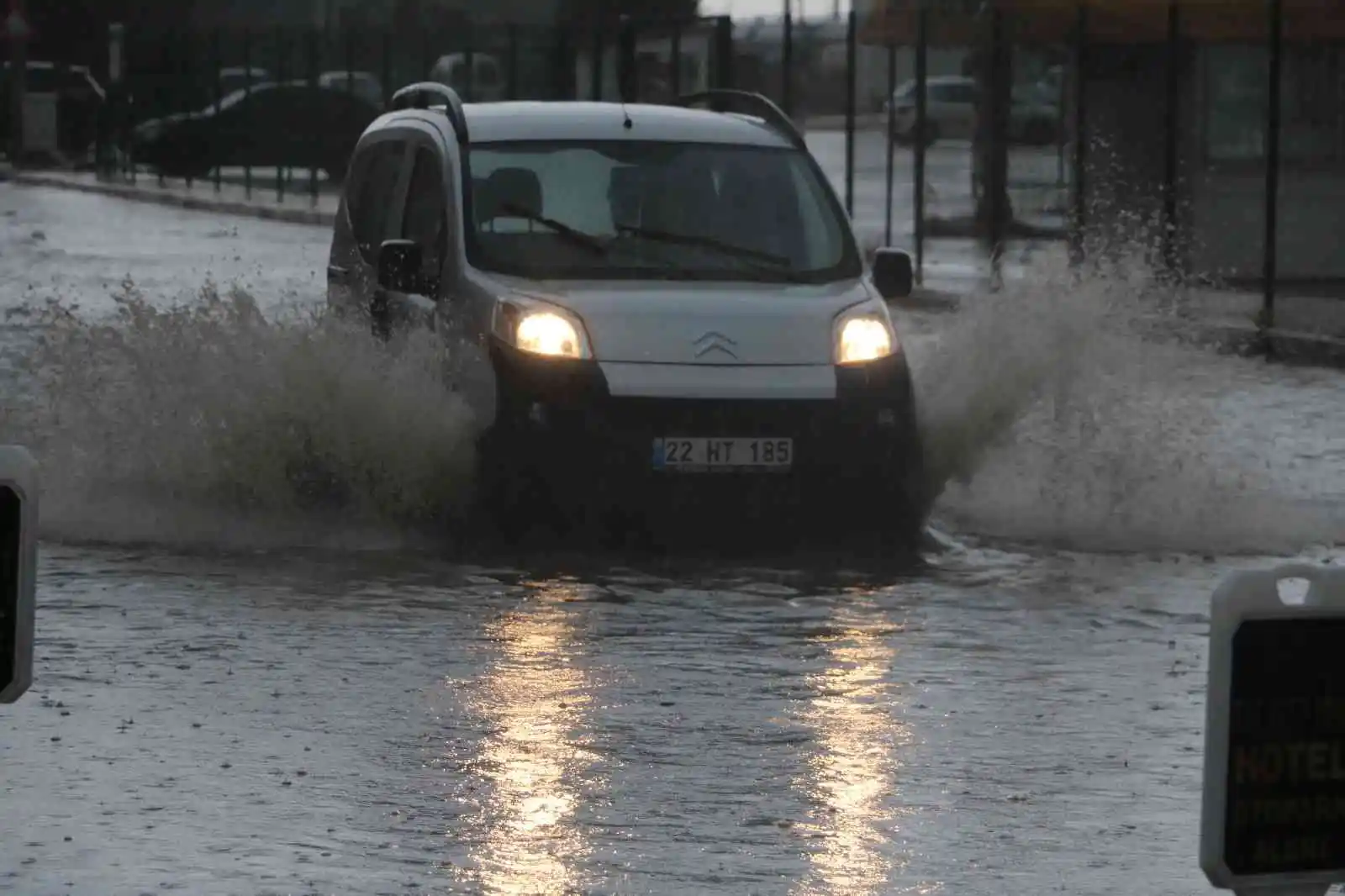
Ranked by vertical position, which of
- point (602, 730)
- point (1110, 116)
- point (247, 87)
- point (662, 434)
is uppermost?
point (1110, 116)

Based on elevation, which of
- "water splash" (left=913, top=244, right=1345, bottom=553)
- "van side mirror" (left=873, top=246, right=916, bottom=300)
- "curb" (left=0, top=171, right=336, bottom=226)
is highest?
"van side mirror" (left=873, top=246, right=916, bottom=300)

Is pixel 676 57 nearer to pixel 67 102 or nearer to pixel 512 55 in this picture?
pixel 512 55

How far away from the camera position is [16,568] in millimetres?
5238

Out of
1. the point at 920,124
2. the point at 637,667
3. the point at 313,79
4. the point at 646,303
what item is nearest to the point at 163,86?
the point at 313,79

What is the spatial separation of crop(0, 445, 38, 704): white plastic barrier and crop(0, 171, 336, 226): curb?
A: 36.9 m

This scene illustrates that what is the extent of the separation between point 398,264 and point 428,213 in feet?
2.32

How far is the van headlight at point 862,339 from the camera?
12000mm

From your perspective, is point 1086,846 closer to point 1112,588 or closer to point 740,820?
point 740,820

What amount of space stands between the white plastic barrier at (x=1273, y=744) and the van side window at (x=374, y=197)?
29.8 feet

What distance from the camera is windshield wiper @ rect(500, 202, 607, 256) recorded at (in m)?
12.7

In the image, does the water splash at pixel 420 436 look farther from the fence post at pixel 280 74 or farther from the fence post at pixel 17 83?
the fence post at pixel 17 83

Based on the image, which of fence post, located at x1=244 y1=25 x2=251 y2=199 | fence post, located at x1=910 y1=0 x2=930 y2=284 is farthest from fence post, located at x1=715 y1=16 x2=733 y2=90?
fence post, located at x1=244 y1=25 x2=251 y2=199

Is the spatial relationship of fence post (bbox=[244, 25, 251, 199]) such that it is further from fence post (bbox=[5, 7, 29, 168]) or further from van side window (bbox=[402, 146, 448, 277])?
van side window (bbox=[402, 146, 448, 277])

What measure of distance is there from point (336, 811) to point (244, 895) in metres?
0.88
